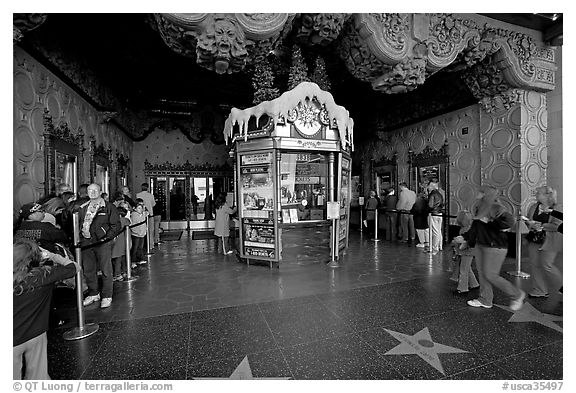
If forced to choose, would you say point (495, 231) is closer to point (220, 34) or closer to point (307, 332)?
point (307, 332)

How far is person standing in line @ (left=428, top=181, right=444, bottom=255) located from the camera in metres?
7.19

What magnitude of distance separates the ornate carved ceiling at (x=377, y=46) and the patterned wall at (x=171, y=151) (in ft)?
12.2

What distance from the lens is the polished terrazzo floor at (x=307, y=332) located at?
255cm

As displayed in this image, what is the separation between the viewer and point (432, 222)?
7324 mm

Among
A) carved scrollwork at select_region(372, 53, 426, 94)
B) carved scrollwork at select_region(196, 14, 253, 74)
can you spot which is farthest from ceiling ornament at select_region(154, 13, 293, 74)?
carved scrollwork at select_region(372, 53, 426, 94)

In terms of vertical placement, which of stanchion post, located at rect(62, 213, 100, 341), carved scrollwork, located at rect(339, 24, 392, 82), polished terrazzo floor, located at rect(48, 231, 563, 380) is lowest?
polished terrazzo floor, located at rect(48, 231, 563, 380)

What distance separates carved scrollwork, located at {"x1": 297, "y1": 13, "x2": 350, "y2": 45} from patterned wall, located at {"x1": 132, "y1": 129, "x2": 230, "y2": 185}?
23.7ft

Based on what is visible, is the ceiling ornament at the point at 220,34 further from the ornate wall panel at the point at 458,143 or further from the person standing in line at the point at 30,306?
the ornate wall panel at the point at 458,143

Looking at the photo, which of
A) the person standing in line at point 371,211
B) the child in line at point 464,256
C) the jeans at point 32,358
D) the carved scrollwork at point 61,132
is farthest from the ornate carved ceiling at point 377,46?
the person standing in line at point 371,211

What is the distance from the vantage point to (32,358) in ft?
6.86

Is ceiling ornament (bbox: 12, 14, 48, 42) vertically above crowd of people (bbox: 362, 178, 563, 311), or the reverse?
ceiling ornament (bbox: 12, 14, 48, 42)

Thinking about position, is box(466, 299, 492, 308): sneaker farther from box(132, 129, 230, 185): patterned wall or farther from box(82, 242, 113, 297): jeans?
box(132, 129, 230, 185): patterned wall

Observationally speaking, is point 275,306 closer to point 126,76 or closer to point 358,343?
point 358,343

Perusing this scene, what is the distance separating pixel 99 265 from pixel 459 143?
9129 mm
